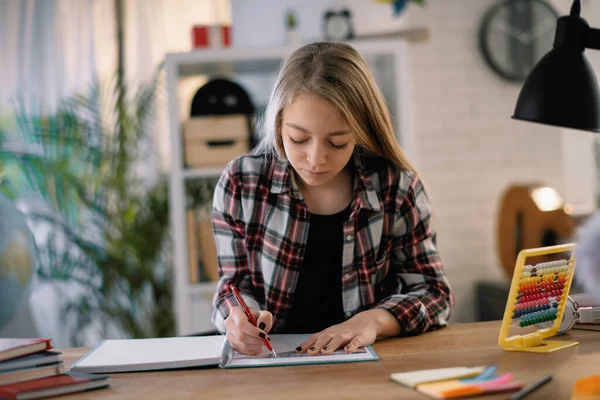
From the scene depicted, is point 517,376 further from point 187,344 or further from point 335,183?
point 335,183

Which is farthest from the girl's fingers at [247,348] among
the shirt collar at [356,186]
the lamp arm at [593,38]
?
the lamp arm at [593,38]

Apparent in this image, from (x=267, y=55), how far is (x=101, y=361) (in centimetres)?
234

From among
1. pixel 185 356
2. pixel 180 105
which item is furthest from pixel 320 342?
pixel 180 105

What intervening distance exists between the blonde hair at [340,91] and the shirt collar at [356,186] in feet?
0.14

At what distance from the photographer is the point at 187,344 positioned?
1.47 meters

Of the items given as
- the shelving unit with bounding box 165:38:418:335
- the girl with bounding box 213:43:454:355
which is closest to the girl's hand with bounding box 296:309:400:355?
the girl with bounding box 213:43:454:355

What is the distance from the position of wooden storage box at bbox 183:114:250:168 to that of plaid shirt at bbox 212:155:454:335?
1.65 metres

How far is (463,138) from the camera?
4.17m

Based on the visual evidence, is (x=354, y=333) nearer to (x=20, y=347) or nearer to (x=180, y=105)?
(x=20, y=347)

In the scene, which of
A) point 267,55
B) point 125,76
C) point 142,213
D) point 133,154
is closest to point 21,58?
point 125,76

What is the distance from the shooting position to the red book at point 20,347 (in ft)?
4.00

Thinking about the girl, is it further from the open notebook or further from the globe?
the globe

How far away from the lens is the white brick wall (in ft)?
13.5

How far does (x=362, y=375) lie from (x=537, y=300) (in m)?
0.43
